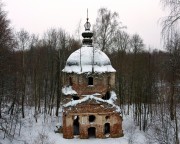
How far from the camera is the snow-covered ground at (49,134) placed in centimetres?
1910

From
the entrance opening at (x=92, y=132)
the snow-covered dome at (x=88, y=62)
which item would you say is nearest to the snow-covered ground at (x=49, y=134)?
the entrance opening at (x=92, y=132)

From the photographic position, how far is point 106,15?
26.0 meters

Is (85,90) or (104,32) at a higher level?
(104,32)

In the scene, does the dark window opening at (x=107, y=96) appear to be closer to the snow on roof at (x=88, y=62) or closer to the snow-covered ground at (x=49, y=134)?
the snow on roof at (x=88, y=62)

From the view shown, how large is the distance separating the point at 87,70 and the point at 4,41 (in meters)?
8.46

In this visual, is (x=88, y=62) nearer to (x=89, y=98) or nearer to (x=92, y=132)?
(x=89, y=98)

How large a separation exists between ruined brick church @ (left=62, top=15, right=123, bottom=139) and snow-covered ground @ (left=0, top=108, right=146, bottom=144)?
24.7 inches

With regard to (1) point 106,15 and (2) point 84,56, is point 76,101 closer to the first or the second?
(2) point 84,56

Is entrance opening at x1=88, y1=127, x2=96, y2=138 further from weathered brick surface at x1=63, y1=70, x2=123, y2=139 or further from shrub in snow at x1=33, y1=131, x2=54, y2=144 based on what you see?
shrub in snow at x1=33, y1=131, x2=54, y2=144

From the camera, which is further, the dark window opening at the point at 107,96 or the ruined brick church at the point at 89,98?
the dark window opening at the point at 107,96

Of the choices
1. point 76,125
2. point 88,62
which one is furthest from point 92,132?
point 88,62

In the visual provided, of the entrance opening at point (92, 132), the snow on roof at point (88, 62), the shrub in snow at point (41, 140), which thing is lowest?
the entrance opening at point (92, 132)

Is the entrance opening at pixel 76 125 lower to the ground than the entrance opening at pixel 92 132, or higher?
higher

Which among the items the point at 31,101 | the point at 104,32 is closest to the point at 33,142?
the point at 104,32
